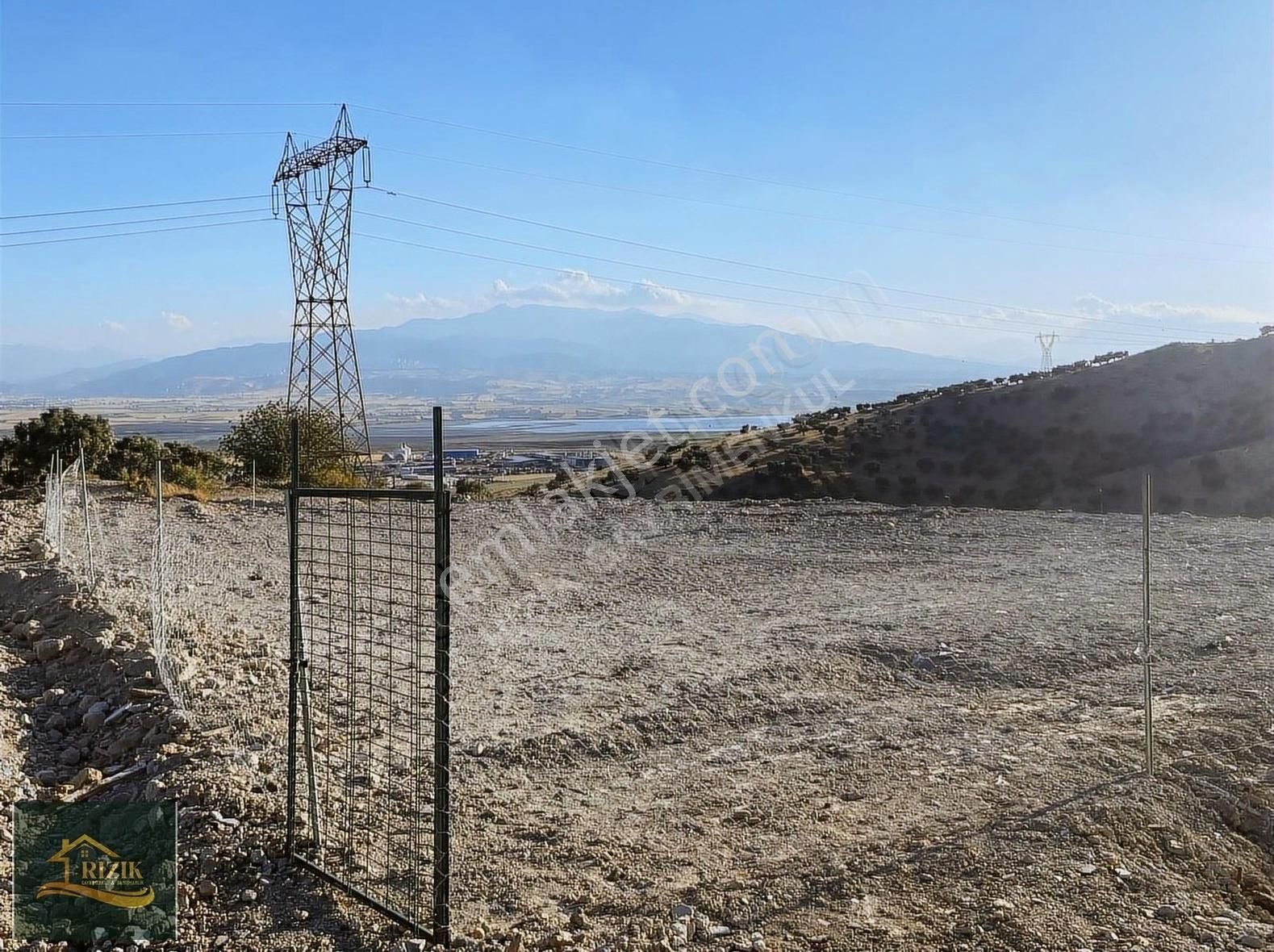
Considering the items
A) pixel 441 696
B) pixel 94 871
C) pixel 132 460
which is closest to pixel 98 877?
pixel 94 871

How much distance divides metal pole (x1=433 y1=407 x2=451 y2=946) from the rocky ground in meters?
0.20

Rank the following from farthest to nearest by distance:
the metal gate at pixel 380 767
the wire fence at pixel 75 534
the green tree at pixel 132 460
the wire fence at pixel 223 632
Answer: the green tree at pixel 132 460, the wire fence at pixel 75 534, the wire fence at pixel 223 632, the metal gate at pixel 380 767

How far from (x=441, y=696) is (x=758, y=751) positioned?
10.7ft

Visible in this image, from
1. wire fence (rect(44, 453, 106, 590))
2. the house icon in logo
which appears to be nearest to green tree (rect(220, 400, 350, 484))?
wire fence (rect(44, 453, 106, 590))

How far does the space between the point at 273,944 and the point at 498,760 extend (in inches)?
95.9

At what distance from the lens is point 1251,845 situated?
521cm

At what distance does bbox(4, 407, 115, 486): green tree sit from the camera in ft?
71.4

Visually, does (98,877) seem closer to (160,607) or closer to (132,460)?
(160,607)

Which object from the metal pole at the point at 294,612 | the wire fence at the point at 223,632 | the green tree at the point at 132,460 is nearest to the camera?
the metal pole at the point at 294,612

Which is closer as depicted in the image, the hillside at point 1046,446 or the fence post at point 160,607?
the fence post at point 160,607

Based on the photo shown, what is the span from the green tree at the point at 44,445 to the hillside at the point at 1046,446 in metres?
12.8

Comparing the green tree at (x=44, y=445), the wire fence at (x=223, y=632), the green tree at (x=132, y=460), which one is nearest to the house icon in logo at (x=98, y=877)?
the wire fence at (x=223, y=632)

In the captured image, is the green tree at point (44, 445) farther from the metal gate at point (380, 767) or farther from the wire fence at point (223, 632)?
the metal gate at point (380, 767)

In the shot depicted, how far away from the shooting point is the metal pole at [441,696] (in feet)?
13.2
